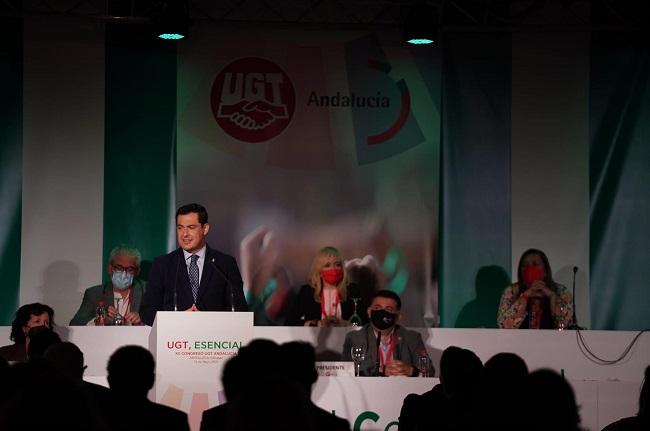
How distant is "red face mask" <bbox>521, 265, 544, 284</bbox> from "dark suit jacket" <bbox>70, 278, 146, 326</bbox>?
3033 millimetres

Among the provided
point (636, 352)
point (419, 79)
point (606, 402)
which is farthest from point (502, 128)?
point (606, 402)

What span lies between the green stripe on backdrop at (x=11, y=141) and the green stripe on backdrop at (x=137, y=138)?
2.44ft

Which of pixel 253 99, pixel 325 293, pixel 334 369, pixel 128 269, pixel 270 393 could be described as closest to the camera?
pixel 270 393

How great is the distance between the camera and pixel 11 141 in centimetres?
969

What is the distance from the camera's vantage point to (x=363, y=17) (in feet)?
32.9

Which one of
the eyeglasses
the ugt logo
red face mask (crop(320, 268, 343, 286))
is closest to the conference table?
the eyeglasses

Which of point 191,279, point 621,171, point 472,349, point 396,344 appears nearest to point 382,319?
point 396,344

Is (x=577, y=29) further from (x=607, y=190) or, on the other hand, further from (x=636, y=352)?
(x=636, y=352)

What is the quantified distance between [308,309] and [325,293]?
0.21 metres

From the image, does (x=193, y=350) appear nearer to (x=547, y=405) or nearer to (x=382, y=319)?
(x=382, y=319)

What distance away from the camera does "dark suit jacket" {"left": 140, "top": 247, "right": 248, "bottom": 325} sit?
22.3ft

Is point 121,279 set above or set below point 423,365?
above

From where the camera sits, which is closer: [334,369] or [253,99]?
[334,369]

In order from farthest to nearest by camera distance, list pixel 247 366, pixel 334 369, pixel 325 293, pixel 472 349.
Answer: pixel 325 293 → pixel 472 349 → pixel 334 369 → pixel 247 366
